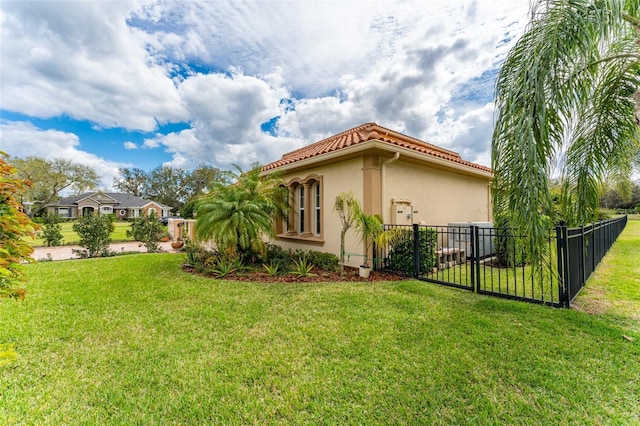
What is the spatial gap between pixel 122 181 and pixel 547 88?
72363 mm

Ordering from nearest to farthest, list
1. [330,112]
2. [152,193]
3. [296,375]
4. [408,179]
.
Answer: [296,375]
[408,179]
[330,112]
[152,193]

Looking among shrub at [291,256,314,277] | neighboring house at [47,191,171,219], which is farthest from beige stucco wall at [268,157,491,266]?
neighboring house at [47,191,171,219]

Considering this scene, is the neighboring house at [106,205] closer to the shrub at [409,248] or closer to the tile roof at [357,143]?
the tile roof at [357,143]

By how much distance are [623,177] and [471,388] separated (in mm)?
7539

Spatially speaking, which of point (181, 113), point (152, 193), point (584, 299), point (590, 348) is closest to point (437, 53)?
point (584, 299)

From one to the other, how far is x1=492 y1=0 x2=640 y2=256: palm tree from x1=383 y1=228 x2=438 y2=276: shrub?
2553 millimetres

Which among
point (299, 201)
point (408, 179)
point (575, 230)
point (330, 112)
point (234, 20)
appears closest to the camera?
point (575, 230)

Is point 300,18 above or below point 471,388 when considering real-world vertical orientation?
above

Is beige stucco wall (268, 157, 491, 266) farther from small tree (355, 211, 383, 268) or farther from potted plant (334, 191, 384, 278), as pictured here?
small tree (355, 211, 383, 268)

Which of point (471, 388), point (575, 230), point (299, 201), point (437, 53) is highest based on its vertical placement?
point (437, 53)

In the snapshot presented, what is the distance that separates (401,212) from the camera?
8477mm

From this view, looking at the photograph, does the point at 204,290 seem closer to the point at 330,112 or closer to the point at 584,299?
the point at 584,299

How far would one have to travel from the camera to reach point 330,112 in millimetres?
15758

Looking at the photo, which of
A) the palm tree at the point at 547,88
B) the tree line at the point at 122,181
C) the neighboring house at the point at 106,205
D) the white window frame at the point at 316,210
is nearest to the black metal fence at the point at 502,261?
the palm tree at the point at 547,88
